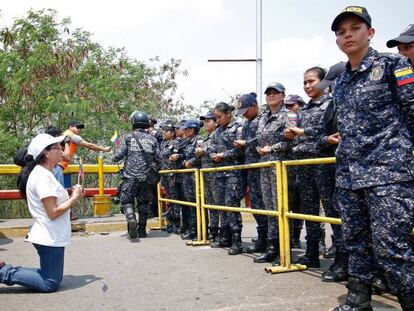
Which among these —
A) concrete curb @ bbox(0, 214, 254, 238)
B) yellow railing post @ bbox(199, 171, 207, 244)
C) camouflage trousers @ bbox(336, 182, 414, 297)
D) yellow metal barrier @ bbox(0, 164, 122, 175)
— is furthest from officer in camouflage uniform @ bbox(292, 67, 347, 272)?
yellow metal barrier @ bbox(0, 164, 122, 175)

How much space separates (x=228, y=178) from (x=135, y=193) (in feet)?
7.16

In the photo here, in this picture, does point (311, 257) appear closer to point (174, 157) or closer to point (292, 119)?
point (292, 119)

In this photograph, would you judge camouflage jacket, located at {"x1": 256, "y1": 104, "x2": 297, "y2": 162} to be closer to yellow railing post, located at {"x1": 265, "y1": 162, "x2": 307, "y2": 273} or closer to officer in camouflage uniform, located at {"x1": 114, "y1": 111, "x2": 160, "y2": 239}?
yellow railing post, located at {"x1": 265, "y1": 162, "x2": 307, "y2": 273}

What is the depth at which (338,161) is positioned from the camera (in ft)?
9.96

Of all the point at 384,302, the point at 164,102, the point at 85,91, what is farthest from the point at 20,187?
the point at 164,102

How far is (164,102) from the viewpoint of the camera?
18.7m

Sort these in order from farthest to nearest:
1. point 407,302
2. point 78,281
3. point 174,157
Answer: point 174,157 → point 78,281 → point 407,302

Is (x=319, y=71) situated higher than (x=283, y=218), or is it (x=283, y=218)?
(x=319, y=71)

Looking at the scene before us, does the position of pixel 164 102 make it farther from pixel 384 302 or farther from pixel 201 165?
pixel 384 302

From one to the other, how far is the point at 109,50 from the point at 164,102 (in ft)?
10.9

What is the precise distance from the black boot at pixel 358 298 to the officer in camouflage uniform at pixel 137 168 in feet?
15.6

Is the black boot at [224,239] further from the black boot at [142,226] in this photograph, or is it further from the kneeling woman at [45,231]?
the kneeling woman at [45,231]

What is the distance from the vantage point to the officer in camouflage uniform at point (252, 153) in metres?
5.59

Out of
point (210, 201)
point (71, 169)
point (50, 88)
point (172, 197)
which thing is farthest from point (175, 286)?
point (50, 88)
